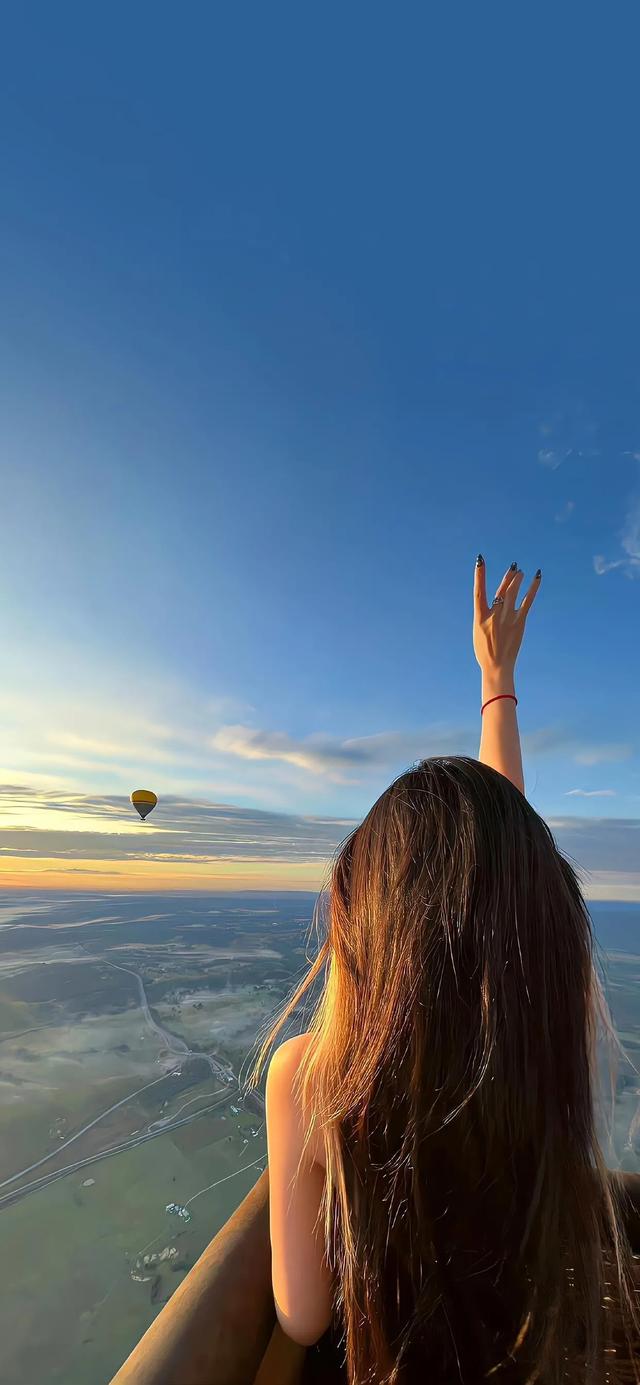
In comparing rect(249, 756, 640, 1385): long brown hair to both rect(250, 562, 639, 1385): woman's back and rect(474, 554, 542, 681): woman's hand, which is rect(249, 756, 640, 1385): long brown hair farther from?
rect(474, 554, 542, 681): woman's hand

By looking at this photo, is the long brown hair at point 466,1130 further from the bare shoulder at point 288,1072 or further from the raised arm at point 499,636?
the raised arm at point 499,636

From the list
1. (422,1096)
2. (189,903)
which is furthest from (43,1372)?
(189,903)

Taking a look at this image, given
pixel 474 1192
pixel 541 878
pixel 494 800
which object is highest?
pixel 494 800

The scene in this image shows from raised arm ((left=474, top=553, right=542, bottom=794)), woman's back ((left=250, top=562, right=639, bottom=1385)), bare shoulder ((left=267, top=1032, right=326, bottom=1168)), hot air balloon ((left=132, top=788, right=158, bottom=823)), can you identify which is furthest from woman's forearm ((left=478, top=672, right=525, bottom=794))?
hot air balloon ((left=132, top=788, right=158, bottom=823))

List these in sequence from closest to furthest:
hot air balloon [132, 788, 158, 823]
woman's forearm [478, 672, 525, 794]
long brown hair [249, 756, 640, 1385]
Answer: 1. long brown hair [249, 756, 640, 1385]
2. woman's forearm [478, 672, 525, 794]
3. hot air balloon [132, 788, 158, 823]

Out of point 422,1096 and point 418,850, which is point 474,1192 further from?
point 418,850

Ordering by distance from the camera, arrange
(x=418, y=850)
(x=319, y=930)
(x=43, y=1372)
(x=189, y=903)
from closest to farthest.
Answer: (x=418, y=850), (x=319, y=930), (x=43, y=1372), (x=189, y=903)
